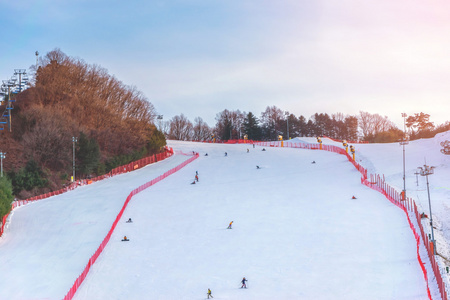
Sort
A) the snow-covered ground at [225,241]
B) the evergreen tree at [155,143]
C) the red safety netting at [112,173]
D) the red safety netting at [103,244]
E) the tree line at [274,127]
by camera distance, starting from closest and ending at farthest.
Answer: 1. the red safety netting at [103,244]
2. the snow-covered ground at [225,241]
3. the red safety netting at [112,173]
4. the evergreen tree at [155,143]
5. the tree line at [274,127]

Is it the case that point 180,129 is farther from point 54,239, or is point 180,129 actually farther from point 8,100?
point 54,239

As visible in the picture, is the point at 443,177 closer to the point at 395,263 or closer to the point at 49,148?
the point at 395,263

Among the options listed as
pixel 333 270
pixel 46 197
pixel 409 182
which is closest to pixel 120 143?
pixel 46 197

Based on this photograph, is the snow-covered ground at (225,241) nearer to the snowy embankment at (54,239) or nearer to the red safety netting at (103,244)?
the snowy embankment at (54,239)

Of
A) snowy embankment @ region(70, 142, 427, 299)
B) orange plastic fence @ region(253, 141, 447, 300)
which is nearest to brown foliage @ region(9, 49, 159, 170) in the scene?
→ snowy embankment @ region(70, 142, 427, 299)

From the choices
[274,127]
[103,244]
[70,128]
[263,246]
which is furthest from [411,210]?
[274,127]

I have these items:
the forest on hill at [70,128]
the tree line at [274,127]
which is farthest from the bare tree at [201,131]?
the forest on hill at [70,128]
